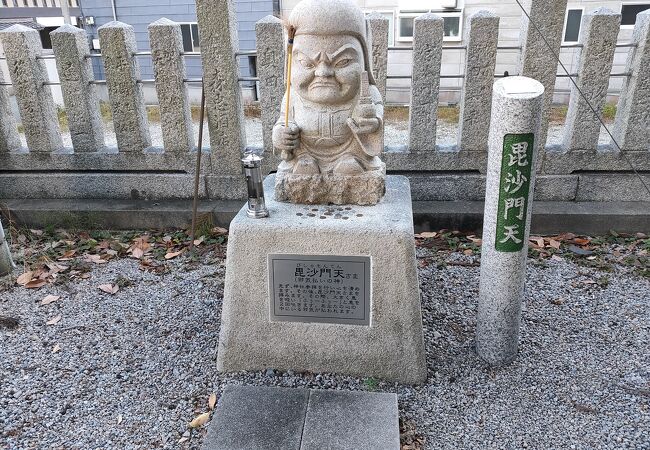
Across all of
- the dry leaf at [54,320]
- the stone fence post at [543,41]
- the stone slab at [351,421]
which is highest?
the stone fence post at [543,41]

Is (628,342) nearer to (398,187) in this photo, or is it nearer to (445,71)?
(398,187)

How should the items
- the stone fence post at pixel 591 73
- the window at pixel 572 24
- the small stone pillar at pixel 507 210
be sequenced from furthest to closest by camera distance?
1. the window at pixel 572 24
2. the stone fence post at pixel 591 73
3. the small stone pillar at pixel 507 210

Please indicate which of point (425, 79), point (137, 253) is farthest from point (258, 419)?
point (425, 79)

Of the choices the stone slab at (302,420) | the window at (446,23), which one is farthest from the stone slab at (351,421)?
the window at (446,23)

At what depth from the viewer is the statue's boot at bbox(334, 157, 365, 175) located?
2895 mm

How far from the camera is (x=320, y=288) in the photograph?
2785 mm

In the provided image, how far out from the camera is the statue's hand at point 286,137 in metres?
2.85

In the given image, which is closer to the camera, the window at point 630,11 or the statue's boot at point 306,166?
the statue's boot at point 306,166

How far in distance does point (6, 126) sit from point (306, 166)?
12.3 feet

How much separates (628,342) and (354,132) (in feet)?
7.19

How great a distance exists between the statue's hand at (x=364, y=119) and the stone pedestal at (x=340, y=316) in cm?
46

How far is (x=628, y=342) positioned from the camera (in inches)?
123

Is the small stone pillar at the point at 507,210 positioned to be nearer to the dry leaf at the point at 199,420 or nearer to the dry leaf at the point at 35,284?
the dry leaf at the point at 199,420

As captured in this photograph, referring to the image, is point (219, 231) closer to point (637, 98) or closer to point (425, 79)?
point (425, 79)
